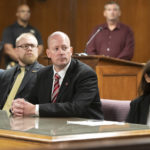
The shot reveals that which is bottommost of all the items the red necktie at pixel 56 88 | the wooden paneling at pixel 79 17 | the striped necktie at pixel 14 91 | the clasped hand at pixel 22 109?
the striped necktie at pixel 14 91

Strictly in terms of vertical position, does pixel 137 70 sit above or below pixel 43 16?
below

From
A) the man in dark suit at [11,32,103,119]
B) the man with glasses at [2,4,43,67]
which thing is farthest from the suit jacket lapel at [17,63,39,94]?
the man with glasses at [2,4,43,67]

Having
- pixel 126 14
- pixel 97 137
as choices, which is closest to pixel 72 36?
pixel 126 14

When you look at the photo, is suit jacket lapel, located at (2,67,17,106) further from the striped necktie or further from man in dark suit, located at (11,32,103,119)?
man in dark suit, located at (11,32,103,119)

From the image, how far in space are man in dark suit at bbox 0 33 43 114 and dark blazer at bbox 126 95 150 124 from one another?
129 centimetres

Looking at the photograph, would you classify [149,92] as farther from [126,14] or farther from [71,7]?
[71,7]

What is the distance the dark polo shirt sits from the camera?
6.80 meters

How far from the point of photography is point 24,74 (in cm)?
424

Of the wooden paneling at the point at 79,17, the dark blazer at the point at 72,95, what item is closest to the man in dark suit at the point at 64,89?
the dark blazer at the point at 72,95

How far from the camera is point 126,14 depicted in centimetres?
905

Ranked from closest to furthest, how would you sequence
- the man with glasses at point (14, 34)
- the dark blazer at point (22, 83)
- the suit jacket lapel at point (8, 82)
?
the dark blazer at point (22, 83) < the suit jacket lapel at point (8, 82) < the man with glasses at point (14, 34)

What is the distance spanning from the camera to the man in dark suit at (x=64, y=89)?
2.78 meters

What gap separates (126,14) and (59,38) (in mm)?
6051

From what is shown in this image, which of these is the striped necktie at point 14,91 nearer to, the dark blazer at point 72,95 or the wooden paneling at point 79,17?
the dark blazer at point 72,95
